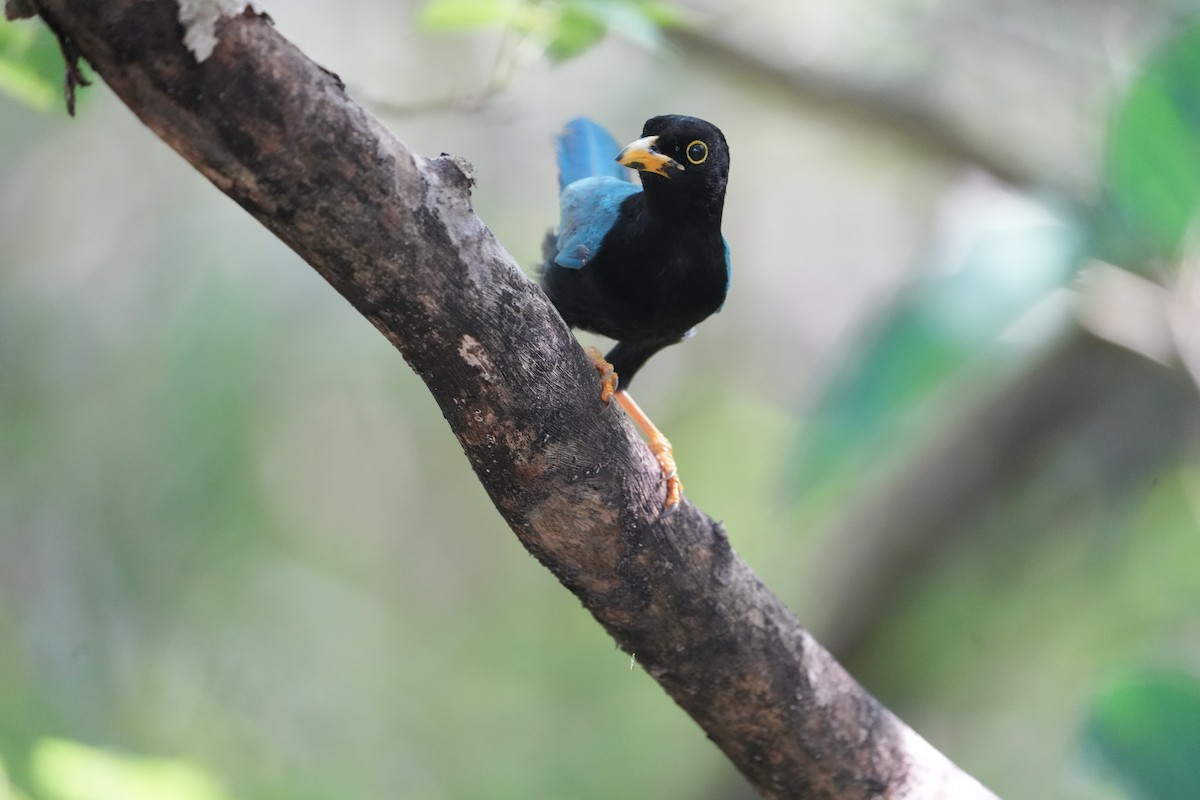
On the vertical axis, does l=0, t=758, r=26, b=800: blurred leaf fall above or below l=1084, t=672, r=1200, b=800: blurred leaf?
below

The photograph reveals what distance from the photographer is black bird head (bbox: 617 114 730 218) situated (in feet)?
8.34

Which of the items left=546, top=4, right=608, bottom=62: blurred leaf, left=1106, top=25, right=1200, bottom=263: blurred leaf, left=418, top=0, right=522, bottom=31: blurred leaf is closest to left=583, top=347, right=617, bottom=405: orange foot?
left=546, top=4, right=608, bottom=62: blurred leaf

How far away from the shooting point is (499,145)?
19.6ft

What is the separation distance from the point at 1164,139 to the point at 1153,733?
167 centimetres

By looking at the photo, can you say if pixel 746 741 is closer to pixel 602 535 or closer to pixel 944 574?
pixel 602 535

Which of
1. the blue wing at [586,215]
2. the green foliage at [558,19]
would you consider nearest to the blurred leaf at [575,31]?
the green foliage at [558,19]

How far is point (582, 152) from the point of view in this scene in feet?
10.5

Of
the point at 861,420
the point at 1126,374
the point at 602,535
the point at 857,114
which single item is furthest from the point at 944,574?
the point at 602,535

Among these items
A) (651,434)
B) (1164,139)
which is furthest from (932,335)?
(651,434)

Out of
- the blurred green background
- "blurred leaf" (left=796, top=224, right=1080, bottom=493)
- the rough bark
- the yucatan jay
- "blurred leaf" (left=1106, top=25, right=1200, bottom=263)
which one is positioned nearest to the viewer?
the rough bark

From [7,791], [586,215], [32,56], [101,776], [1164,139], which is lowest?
[7,791]

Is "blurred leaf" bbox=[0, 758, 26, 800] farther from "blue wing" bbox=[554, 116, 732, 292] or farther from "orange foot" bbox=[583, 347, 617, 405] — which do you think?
"blue wing" bbox=[554, 116, 732, 292]

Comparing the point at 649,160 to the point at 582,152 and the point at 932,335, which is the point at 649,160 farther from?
the point at 932,335

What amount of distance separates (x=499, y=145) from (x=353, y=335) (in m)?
1.41
